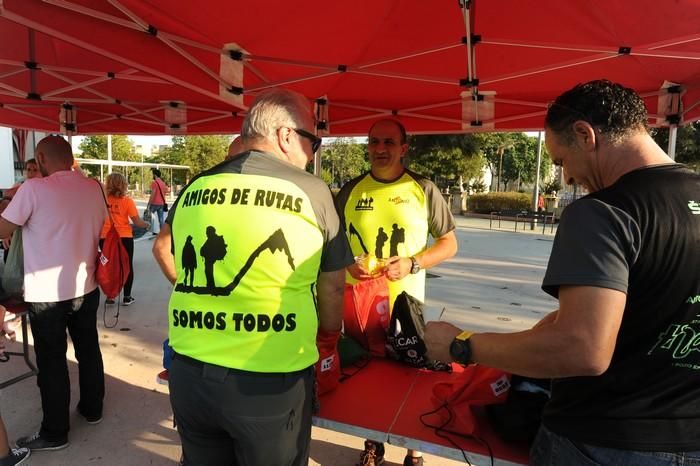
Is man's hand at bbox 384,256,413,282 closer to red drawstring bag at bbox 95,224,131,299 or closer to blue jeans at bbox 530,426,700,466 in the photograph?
blue jeans at bbox 530,426,700,466

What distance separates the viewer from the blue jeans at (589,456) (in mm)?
1070

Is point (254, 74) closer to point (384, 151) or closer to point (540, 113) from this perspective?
point (384, 151)

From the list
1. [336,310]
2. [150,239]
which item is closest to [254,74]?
[336,310]

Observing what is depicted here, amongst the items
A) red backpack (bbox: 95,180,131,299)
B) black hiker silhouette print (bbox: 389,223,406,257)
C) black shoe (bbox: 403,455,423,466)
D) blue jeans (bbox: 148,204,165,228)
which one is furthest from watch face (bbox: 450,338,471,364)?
blue jeans (bbox: 148,204,165,228)

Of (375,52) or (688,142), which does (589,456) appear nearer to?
(375,52)

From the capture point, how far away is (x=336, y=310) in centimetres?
158

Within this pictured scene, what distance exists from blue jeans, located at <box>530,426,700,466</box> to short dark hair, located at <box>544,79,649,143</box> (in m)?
0.79

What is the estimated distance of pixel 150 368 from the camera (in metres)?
4.07

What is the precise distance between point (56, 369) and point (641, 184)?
10.8 feet

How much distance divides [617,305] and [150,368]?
409 centimetres

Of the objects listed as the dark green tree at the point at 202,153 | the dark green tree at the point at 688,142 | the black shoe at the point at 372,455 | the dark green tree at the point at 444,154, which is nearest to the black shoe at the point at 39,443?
the black shoe at the point at 372,455

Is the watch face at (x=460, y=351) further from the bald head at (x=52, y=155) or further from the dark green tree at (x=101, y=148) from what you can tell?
the dark green tree at (x=101, y=148)

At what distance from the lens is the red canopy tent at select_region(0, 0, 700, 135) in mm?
2455

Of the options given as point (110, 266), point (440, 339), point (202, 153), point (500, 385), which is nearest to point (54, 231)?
point (110, 266)
